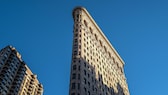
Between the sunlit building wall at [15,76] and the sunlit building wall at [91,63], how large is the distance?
30.8 m

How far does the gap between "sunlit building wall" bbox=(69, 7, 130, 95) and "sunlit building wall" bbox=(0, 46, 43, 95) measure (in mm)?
30753

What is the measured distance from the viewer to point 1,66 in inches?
3063

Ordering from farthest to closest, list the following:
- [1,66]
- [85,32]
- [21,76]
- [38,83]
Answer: [38,83], [21,76], [1,66], [85,32]

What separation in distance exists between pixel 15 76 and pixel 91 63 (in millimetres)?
37641

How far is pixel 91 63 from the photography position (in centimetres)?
6125

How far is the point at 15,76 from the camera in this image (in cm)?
8431

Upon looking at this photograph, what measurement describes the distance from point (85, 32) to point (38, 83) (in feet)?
138

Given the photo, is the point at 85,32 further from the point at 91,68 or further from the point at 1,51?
the point at 1,51

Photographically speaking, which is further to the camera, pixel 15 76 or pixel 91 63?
pixel 15 76

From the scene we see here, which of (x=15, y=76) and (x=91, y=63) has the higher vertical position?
(x=15, y=76)

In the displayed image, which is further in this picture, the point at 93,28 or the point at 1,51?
the point at 1,51

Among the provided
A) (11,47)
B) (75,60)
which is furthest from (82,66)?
(11,47)

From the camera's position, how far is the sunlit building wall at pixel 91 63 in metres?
51.3

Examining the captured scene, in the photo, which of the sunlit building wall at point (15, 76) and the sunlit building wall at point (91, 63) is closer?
the sunlit building wall at point (91, 63)
